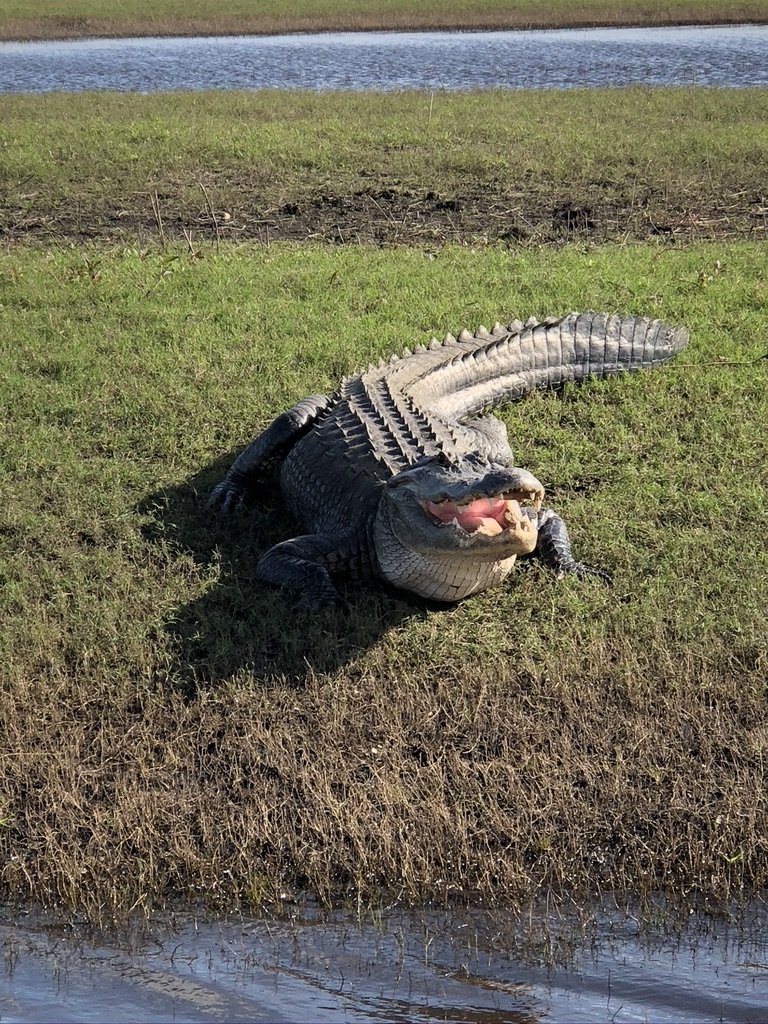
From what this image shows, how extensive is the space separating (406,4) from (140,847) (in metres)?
30.3

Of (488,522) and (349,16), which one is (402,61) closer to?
(349,16)

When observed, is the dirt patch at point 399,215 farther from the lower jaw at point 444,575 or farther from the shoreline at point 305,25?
the shoreline at point 305,25

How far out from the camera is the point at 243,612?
4.97m

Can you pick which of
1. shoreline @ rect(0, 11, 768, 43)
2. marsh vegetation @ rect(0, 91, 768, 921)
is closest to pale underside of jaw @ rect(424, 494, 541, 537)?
marsh vegetation @ rect(0, 91, 768, 921)

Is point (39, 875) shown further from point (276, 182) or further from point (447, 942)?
point (276, 182)

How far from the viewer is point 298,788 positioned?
4059 mm

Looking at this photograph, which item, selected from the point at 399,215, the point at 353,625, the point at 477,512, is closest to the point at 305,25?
the point at 399,215

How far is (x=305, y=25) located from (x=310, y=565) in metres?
26.7

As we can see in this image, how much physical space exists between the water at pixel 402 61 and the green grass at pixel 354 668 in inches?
499

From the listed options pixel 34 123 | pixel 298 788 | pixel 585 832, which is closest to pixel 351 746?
pixel 298 788

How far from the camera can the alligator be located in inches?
177

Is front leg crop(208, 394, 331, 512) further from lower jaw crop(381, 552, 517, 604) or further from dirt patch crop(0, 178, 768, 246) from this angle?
dirt patch crop(0, 178, 768, 246)

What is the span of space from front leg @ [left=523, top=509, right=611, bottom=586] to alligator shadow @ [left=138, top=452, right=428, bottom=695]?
643 mm

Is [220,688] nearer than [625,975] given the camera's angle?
No
